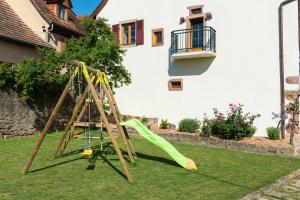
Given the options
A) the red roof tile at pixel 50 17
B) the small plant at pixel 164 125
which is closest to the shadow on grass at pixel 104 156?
the small plant at pixel 164 125

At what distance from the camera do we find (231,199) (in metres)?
5.04

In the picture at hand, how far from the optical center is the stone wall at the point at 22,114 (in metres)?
11.7

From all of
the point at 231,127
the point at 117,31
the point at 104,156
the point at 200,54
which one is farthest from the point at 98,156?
the point at 117,31

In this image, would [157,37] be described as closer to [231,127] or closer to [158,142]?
[231,127]

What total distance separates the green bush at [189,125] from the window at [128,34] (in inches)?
217

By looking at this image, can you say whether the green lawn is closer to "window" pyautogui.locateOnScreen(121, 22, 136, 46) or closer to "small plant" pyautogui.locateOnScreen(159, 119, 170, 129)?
"small plant" pyautogui.locateOnScreen(159, 119, 170, 129)

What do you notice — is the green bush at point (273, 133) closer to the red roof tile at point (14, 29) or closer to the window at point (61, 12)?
the red roof tile at point (14, 29)

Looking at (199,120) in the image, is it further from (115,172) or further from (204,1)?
(115,172)

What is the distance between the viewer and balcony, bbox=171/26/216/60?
13938 millimetres

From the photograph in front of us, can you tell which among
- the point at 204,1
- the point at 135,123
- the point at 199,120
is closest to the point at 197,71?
the point at 199,120

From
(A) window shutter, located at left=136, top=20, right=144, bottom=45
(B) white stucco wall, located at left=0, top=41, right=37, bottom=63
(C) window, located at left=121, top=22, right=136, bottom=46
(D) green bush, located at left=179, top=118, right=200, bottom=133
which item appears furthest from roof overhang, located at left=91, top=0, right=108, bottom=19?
(D) green bush, located at left=179, top=118, right=200, bottom=133

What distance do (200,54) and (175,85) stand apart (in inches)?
87.5

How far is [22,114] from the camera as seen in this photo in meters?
12.4

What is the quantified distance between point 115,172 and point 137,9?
455 inches
